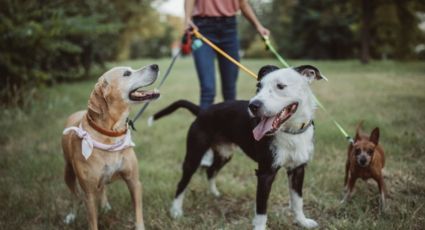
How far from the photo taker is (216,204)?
431 centimetres

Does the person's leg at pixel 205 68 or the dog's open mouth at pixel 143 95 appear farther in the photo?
the person's leg at pixel 205 68

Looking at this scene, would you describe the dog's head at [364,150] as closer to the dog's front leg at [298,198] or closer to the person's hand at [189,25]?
the dog's front leg at [298,198]

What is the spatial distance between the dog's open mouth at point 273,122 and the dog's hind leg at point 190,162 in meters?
0.86

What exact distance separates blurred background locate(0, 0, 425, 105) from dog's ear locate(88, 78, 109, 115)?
5.55 meters

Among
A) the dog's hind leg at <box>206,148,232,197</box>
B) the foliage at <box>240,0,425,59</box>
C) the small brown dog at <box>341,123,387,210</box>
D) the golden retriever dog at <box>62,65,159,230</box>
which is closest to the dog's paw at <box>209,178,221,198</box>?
the dog's hind leg at <box>206,148,232,197</box>

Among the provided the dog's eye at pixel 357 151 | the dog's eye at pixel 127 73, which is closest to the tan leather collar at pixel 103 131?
the dog's eye at pixel 127 73

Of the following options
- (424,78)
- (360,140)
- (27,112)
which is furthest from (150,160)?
(424,78)

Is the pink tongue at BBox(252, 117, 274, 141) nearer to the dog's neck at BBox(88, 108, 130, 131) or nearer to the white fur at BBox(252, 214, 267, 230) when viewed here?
the white fur at BBox(252, 214, 267, 230)

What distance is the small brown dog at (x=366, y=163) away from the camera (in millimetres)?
3703

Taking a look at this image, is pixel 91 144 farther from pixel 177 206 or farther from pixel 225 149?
pixel 225 149

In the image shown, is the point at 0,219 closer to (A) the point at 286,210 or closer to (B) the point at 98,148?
(B) the point at 98,148

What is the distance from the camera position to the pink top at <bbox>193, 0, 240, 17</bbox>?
480 centimetres

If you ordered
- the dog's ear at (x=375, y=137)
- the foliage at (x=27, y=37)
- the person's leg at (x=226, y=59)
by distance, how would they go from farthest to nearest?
1. the foliage at (x=27, y=37)
2. the person's leg at (x=226, y=59)
3. the dog's ear at (x=375, y=137)

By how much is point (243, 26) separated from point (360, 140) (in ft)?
187
